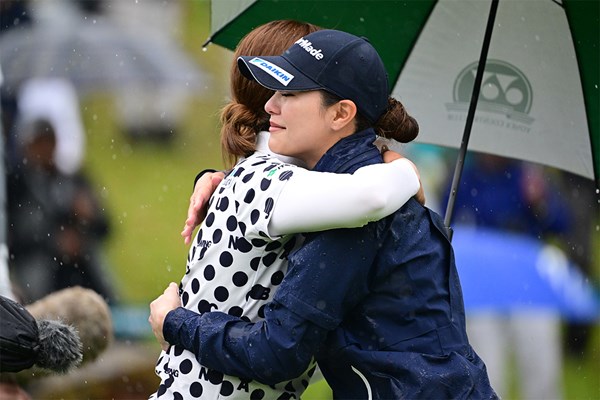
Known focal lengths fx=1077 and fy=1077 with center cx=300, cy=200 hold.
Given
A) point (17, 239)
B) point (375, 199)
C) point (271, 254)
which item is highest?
point (375, 199)

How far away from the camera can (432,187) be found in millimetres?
5410

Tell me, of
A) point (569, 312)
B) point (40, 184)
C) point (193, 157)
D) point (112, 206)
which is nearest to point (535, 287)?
point (569, 312)

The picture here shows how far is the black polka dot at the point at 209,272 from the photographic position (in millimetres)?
2051

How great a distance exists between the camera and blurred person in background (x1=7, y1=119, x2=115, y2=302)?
228 inches

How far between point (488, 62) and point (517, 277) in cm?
194

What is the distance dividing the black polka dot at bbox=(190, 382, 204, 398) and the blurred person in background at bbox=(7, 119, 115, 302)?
12.3 ft

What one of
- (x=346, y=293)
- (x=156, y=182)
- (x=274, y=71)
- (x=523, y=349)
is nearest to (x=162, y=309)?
(x=346, y=293)

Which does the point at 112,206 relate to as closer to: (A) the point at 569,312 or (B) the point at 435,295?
(A) the point at 569,312

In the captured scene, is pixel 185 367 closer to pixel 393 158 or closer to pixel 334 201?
pixel 334 201

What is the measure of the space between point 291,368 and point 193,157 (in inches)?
149

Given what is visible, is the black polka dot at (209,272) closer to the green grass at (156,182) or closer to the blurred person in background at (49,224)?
the green grass at (156,182)

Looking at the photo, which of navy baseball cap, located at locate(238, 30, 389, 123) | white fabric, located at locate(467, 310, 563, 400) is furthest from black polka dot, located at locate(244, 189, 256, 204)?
white fabric, located at locate(467, 310, 563, 400)

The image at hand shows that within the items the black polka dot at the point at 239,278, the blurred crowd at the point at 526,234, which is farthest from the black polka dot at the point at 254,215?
the blurred crowd at the point at 526,234

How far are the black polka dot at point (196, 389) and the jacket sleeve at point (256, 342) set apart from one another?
0.05 m
